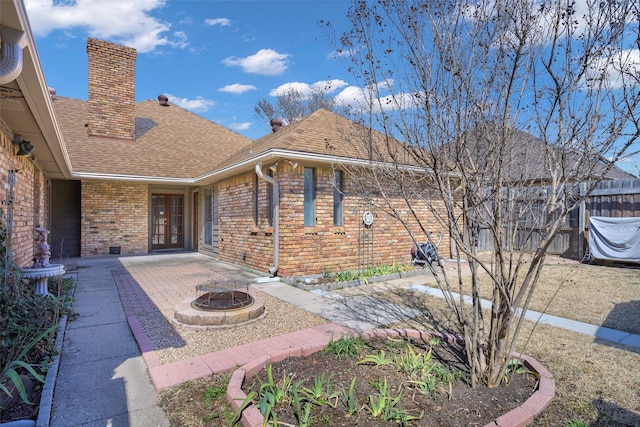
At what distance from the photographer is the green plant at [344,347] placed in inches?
Answer: 130

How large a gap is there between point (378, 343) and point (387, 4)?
3.21 meters

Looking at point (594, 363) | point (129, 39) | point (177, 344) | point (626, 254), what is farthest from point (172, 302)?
point (129, 39)

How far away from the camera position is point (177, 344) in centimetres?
389

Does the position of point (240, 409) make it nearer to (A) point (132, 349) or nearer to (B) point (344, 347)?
(B) point (344, 347)

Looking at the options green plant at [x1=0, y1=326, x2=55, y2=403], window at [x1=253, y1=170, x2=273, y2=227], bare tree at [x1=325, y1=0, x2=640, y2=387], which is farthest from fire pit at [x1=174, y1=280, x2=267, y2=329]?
bare tree at [x1=325, y1=0, x2=640, y2=387]

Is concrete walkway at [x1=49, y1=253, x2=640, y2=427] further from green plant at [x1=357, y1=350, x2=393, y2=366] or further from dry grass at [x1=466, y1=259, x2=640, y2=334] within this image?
green plant at [x1=357, y1=350, x2=393, y2=366]

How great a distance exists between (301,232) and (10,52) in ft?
18.2

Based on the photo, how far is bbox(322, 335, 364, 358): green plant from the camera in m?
3.30

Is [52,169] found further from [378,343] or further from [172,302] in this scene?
Answer: [378,343]

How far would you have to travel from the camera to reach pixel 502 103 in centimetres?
267

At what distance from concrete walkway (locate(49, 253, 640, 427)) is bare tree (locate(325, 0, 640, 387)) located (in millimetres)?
2078

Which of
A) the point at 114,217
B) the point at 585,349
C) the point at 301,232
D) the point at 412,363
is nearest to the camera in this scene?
the point at 412,363

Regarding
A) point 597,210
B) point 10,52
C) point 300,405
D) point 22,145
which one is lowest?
point 300,405

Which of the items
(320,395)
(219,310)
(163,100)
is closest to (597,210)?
(219,310)
